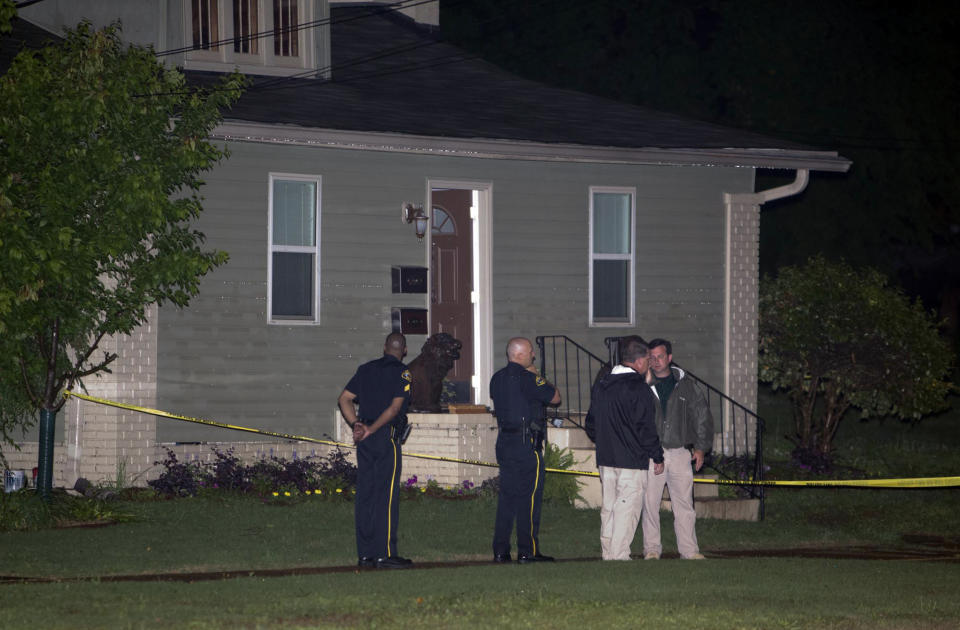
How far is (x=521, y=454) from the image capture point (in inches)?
451

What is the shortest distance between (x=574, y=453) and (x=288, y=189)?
468cm

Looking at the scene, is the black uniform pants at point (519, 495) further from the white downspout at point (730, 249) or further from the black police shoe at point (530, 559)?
the white downspout at point (730, 249)

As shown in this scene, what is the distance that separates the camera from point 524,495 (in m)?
11.4

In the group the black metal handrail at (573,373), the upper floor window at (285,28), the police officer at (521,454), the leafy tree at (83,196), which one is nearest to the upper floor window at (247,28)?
the upper floor window at (285,28)

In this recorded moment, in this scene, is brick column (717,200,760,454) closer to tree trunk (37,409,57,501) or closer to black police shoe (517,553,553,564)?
black police shoe (517,553,553,564)

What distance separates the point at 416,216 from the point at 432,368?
208cm

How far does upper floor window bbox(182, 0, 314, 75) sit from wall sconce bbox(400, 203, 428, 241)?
3.00 meters

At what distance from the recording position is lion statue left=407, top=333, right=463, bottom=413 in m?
15.7

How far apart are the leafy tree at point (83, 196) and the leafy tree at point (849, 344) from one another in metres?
8.86

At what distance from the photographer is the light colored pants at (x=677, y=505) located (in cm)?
1170

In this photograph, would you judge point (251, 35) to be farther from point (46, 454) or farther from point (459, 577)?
point (459, 577)

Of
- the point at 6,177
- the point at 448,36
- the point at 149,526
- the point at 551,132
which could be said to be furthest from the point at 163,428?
the point at 448,36

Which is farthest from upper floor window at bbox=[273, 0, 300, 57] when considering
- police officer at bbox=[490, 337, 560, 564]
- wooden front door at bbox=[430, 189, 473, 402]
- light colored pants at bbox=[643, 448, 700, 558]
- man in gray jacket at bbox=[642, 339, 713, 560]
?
light colored pants at bbox=[643, 448, 700, 558]

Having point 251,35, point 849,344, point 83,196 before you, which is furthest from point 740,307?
point 83,196
